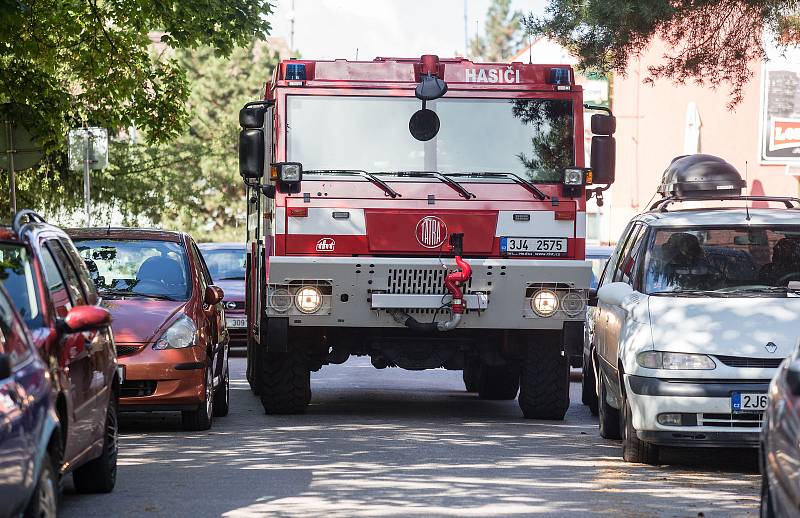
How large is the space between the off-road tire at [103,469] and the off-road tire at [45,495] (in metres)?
2.17

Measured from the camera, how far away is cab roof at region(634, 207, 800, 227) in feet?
40.5

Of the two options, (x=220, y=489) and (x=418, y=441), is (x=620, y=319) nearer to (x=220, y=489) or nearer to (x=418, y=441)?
(x=418, y=441)

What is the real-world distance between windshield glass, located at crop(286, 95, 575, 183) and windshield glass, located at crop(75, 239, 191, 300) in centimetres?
141

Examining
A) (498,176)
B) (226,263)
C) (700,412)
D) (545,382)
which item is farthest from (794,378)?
(226,263)

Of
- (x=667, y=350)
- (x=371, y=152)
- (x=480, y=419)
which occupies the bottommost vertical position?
(x=480, y=419)

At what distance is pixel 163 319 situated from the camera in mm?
13320

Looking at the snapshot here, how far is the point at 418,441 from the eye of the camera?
12938mm

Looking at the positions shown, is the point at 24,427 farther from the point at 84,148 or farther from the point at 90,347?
the point at 84,148

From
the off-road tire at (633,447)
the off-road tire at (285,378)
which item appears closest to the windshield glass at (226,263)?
the off-road tire at (285,378)

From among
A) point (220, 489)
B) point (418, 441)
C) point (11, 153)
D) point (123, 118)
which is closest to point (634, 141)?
point (123, 118)

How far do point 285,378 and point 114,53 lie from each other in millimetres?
7715

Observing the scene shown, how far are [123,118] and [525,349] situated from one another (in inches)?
364

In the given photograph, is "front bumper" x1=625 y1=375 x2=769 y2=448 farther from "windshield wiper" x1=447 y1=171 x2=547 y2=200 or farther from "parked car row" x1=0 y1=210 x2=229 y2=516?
"windshield wiper" x1=447 y1=171 x2=547 y2=200

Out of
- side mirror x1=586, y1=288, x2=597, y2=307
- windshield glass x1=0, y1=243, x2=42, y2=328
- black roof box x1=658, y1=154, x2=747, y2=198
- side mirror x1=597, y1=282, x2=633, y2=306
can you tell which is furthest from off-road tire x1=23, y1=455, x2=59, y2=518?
black roof box x1=658, y1=154, x2=747, y2=198
